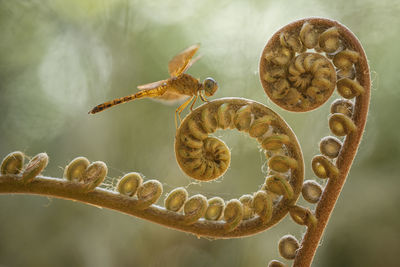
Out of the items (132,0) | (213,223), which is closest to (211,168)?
(213,223)

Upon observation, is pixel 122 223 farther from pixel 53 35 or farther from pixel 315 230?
pixel 315 230

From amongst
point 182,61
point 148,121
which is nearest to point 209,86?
point 182,61

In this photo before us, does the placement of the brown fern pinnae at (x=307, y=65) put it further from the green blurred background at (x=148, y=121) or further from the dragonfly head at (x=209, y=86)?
the green blurred background at (x=148, y=121)

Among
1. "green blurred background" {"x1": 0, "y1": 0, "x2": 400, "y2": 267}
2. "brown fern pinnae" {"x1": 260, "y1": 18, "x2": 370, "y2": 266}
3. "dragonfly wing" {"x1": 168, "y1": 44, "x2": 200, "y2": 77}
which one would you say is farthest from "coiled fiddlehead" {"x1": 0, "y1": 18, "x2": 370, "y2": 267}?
"green blurred background" {"x1": 0, "y1": 0, "x2": 400, "y2": 267}

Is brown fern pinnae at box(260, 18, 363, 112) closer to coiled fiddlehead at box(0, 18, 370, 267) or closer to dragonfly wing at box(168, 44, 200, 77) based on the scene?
coiled fiddlehead at box(0, 18, 370, 267)

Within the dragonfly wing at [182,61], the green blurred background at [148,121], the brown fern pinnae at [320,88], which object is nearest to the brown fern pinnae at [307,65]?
the brown fern pinnae at [320,88]

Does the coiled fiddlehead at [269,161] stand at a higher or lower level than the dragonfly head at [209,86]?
lower
